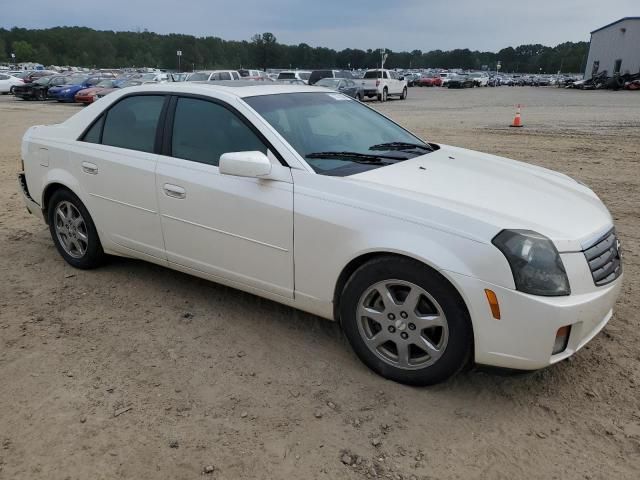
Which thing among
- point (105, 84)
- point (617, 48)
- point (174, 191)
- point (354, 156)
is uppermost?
point (617, 48)

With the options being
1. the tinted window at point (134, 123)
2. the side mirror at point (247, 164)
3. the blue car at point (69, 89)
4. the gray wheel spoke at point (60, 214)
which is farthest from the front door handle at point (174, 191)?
the blue car at point (69, 89)

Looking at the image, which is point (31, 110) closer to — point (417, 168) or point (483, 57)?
point (417, 168)

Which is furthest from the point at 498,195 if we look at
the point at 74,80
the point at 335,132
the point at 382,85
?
the point at 74,80

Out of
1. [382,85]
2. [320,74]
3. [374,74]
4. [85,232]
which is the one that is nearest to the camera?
[85,232]

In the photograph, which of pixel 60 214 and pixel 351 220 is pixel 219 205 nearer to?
pixel 351 220

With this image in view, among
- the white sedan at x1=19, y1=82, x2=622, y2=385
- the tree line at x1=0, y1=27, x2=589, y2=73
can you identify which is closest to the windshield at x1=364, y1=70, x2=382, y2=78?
the white sedan at x1=19, y1=82, x2=622, y2=385

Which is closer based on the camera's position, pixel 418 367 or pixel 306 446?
pixel 306 446

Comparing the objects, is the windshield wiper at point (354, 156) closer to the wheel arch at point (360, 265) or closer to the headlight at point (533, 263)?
the wheel arch at point (360, 265)

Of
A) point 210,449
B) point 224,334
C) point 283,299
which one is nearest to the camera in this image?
point 210,449

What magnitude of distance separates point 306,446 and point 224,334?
4.16ft

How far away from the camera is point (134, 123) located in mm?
4168

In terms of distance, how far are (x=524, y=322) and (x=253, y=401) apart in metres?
1.48

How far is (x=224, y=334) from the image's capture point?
3666mm

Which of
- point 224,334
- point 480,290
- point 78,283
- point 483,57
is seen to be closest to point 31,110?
point 78,283
